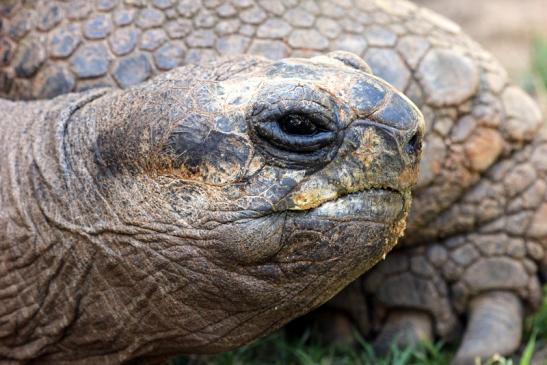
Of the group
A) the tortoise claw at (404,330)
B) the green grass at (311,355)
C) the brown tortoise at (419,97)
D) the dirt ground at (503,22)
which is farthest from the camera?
the dirt ground at (503,22)

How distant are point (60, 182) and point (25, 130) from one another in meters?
0.30

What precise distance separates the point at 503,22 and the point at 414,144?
516 cm

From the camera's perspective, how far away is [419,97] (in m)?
4.09

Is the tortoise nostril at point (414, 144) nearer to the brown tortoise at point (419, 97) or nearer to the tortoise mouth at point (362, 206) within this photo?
the tortoise mouth at point (362, 206)

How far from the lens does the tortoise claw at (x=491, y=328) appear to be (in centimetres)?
416

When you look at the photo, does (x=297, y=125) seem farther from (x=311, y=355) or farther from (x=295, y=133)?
(x=311, y=355)

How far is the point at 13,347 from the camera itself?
3334 millimetres

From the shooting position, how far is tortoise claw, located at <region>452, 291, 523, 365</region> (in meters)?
4.16

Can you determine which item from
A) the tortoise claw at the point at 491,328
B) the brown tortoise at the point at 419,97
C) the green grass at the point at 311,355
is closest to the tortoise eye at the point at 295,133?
the brown tortoise at the point at 419,97

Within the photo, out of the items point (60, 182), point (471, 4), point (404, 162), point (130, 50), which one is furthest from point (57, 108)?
point (471, 4)

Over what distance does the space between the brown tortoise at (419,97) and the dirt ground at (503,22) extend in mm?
2753

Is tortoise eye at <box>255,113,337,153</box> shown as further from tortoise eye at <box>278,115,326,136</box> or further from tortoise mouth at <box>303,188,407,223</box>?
tortoise mouth at <box>303,188,407,223</box>

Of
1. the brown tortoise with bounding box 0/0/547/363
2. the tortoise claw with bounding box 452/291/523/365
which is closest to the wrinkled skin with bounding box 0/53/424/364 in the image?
the brown tortoise with bounding box 0/0/547/363

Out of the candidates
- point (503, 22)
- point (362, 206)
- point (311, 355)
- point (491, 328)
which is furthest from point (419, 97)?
point (503, 22)
